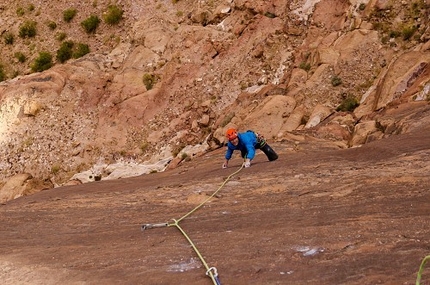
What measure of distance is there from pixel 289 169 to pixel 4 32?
108 ft

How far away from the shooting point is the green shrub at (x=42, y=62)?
35406 millimetres

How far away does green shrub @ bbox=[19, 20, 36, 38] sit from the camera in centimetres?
3741

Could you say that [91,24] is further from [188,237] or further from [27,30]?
[188,237]

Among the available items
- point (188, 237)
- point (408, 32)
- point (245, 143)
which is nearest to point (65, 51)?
point (408, 32)

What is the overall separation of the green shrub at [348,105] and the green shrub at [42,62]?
855 inches

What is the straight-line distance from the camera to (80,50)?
3594 cm

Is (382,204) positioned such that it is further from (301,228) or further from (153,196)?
(153,196)

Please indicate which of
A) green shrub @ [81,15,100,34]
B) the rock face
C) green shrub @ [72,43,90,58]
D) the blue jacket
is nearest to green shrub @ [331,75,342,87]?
the rock face

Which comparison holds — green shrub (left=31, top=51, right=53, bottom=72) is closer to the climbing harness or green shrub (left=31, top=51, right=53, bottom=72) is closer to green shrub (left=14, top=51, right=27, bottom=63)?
green shrub (left=14, top=51, right=27, bottom=63)

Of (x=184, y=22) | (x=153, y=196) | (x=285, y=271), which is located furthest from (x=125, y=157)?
(x=285, y=271)

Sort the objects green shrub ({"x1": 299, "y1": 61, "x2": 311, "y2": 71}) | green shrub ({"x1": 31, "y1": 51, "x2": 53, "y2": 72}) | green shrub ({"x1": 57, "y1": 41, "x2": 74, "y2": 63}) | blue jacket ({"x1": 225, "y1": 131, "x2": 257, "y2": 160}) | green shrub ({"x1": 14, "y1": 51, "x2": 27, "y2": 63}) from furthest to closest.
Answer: green shrub ({"x1": 14, "y1": 51, "x2": 27, "y2": 63}) < green shrub ({"x1": 57, "y1": 41, "x2": 74, "y2": 63}) < green shrub ({"x1": 31, "y1": 51, "x2": 53, "y2": 72}) < green shrub ({"x1": 299, "y1": 61, "x2": 311, "y2": 71}) < blue jacket ({"x1": 225, "y1": 131, "x2": 257, "y2": 160})

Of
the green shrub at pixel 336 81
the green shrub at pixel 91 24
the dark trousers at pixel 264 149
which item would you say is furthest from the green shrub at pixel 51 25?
the dark trousers at pixel 264 149

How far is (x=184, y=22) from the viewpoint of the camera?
106ft

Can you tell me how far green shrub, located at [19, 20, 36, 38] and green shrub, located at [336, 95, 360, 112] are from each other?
25.0 meters
